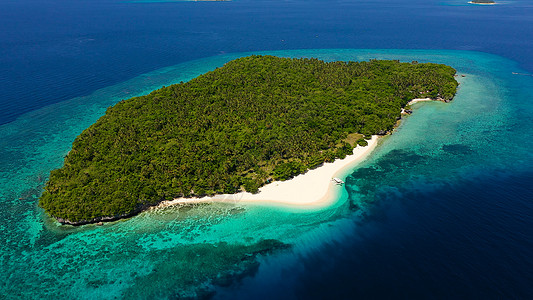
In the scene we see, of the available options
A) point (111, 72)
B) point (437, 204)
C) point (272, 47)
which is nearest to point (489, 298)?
point (437, 204)

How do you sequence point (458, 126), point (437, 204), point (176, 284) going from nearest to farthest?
1. point (176, 284)
2. point (437, 204)
3. point (458, 126)

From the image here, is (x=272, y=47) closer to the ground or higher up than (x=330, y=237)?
higher up

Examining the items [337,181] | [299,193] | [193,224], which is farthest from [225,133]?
[337,181]

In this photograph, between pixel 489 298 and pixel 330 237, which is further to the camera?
pixel 330 237

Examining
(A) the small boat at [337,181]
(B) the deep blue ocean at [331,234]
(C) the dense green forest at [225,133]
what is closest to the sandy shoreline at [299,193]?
(A) the small boat at [337,181]

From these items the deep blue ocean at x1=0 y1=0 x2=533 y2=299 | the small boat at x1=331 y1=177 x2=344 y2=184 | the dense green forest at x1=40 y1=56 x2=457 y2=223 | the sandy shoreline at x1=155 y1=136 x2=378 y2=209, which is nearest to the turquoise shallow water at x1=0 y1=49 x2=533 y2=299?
the deep blue ocean at x1=0 y1=0 x2=533 y2=299

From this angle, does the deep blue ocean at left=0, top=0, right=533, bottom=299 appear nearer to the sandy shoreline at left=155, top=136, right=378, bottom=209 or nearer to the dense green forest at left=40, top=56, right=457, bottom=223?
the sandy shoreline at left=155, top=136, right=378, bottom=209

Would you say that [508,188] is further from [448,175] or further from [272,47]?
[272,47]

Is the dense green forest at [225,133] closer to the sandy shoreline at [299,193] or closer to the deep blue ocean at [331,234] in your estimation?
the sandy shoreline at [299,193]
